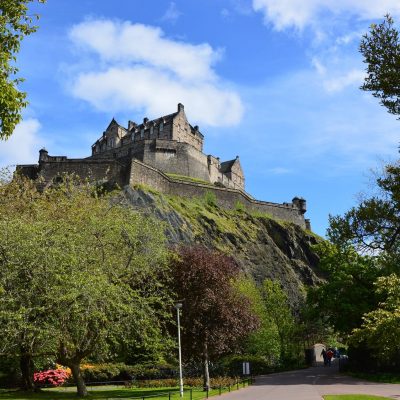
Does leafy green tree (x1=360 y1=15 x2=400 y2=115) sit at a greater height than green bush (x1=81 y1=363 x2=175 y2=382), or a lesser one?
greater

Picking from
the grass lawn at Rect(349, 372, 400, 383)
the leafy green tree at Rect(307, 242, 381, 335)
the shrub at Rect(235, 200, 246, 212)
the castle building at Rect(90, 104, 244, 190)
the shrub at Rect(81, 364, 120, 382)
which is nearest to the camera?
the grass lawn at Rect(349, 372, 400, 383)

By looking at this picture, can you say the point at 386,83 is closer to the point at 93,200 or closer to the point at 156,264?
the point at 156,264

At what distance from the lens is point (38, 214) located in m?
23.8

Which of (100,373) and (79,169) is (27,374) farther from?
(79,169)

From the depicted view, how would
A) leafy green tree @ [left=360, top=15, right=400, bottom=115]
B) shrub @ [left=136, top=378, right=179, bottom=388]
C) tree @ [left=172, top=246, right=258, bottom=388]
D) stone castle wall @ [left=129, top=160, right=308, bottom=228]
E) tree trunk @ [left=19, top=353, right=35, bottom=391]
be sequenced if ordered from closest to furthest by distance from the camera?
leafy green tree @ [left=360, top=15, right=400, bottom=115] → tree @ [left=172, top=246, right=258, bottom=388] → tree trunk @ [left=19, top=353, right=35, bottom=391] → shrub @ [left=136, top=378, right=179, bottom=388] → stone castle wall @ [left=129, top=160, right=308, bottom=228]

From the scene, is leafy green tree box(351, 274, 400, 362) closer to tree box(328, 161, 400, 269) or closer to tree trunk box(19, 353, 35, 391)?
tree box(328, 161, 400, 269)

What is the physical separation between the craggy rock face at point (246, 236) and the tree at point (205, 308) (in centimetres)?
2379

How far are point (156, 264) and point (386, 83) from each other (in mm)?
16622

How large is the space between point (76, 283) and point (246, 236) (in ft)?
160

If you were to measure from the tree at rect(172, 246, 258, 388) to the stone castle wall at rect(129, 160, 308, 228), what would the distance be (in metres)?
33.7

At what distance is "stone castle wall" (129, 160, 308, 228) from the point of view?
199ft

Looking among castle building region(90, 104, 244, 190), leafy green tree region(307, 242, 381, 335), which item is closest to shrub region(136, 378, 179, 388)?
leafy green tree region(307, 242, 381, 335)

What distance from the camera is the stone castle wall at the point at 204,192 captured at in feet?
199

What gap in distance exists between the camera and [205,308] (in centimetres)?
2461
